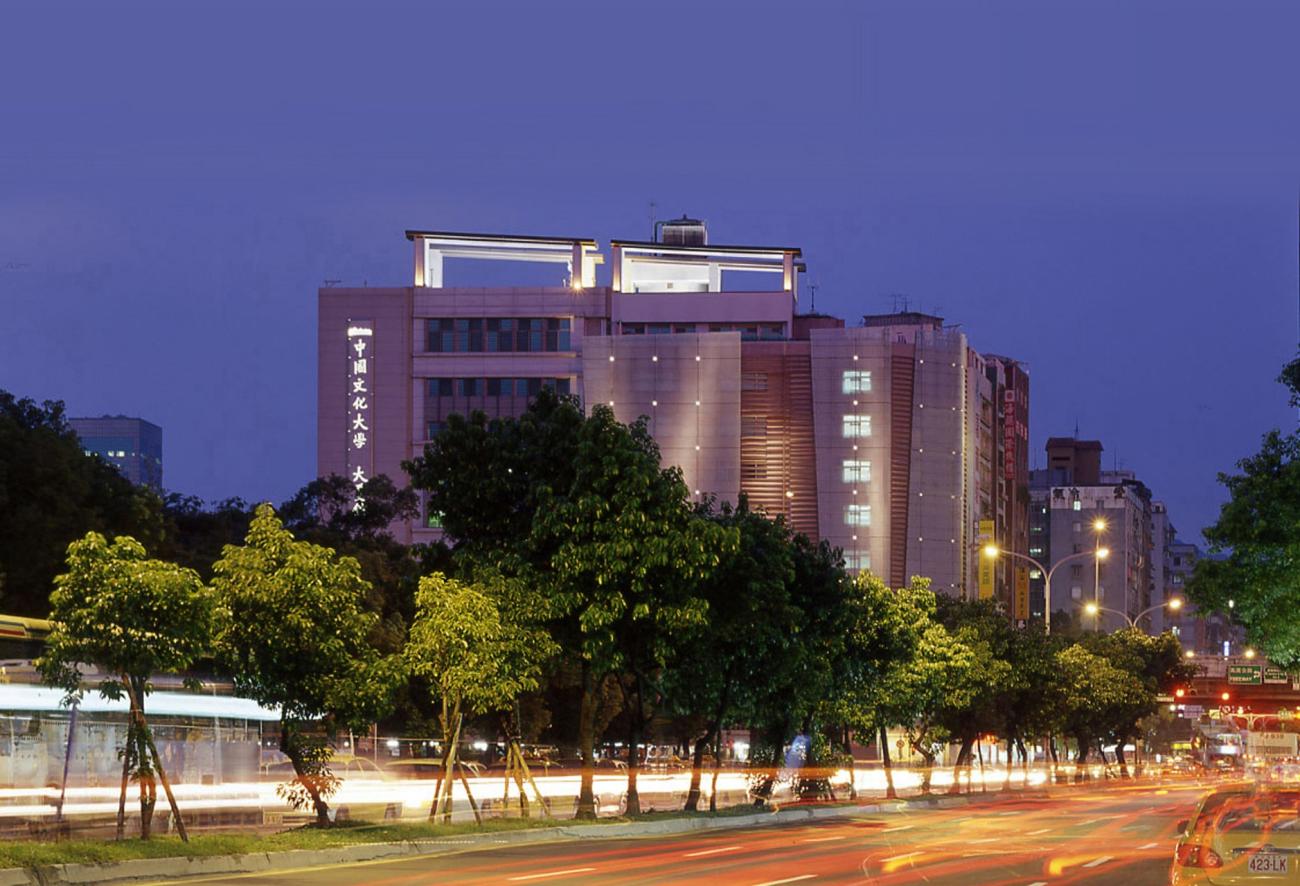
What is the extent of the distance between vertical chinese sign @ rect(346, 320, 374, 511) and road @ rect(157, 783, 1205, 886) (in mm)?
94772

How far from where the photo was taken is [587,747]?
150 ft

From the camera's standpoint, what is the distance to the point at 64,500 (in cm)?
6125

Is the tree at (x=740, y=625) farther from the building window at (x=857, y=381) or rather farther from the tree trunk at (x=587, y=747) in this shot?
the building window at (x=857, y=381)

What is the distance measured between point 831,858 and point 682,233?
121060 millimetres

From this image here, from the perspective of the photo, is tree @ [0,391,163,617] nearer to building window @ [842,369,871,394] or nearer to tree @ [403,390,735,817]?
tree @ [403,390,735,817]

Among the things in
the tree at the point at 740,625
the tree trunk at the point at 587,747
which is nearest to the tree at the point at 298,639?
the tree trunk at the point at 587,747

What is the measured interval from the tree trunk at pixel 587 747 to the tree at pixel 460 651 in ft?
15.1

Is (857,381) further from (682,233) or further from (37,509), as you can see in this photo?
(37,509)

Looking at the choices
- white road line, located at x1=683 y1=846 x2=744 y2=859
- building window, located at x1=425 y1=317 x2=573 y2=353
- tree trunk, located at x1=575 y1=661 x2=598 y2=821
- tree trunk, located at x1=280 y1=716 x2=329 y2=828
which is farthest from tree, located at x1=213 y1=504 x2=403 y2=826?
building window, located at x1=425 y1=317 x2=573 y2=353

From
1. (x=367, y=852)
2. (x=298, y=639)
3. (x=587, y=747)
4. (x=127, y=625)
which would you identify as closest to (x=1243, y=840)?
(x=367, y=852)

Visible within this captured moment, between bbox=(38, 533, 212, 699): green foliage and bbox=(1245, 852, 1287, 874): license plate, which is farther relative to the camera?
bbox=(38, 533, 212, 699): green foliage

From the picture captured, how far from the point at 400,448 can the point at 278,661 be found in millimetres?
109536

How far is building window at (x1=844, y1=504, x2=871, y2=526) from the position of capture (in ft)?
443

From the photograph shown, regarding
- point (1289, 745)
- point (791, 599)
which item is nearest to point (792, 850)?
point (791, 599)
